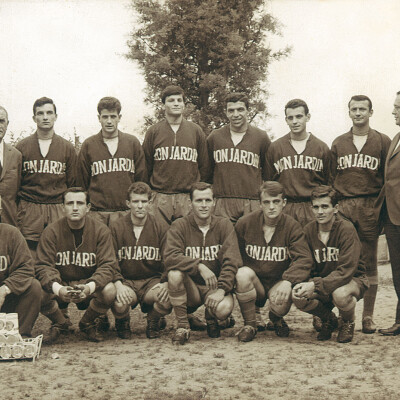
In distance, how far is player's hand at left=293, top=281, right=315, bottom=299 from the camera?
5477 mm

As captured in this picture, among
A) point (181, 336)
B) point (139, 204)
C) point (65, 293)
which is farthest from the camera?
point (139, 204)

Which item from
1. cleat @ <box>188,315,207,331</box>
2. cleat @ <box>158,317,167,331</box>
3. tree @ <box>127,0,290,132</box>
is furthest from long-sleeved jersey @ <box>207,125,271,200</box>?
tree @ <box>127,0,290,132</box>

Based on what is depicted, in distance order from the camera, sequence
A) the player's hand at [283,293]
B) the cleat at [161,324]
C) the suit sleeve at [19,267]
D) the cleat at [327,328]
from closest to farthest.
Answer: the suit sleeve at [19,267] < the player's hand at [283,293] < the cleat at [327,328] < the cleat at [161,324]

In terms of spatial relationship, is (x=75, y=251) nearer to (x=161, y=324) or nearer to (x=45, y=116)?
(x=161, y=324)

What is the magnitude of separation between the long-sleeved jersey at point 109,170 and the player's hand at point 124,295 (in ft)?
3.17

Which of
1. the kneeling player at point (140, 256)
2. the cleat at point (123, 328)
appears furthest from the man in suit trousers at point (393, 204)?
the cleat at point (123, 328)

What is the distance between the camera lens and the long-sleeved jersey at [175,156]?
21.1 feet

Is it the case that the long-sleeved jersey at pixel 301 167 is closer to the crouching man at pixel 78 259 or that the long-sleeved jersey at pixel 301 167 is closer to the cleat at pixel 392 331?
the cleat at pixel 392 331

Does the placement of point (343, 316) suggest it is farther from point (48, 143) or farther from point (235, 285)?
point (48, 143)

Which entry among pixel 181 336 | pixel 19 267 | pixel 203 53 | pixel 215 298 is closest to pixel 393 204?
pixel 215 298

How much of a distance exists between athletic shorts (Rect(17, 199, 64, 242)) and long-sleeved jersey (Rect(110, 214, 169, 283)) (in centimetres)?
70

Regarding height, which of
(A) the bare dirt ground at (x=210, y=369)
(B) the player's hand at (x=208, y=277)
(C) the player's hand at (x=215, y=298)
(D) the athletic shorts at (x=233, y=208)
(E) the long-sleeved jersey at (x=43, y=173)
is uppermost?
(E) the long-sleeved jersey at (x=43, y=173)

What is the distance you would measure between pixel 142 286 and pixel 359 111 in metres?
2.65

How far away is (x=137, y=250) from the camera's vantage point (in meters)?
6.01
